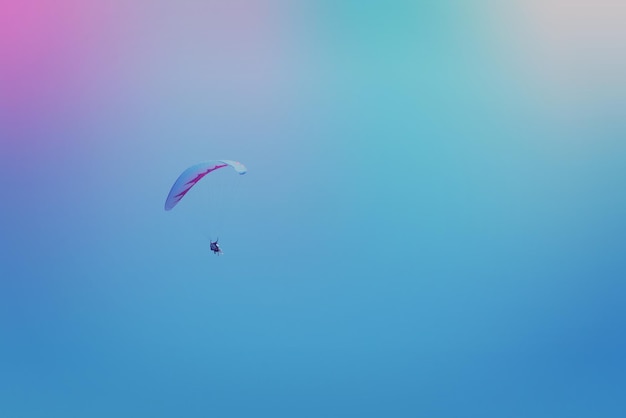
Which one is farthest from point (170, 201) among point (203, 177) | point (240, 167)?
point (240, 167)

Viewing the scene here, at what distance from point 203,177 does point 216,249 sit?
1600 millimetres

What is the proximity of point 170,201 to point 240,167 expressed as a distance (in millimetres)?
1453

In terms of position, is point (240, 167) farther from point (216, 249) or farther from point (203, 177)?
point (216, 249)

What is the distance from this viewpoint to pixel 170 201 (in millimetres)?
11016

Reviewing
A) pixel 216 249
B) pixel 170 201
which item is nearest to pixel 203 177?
pixel 170 201

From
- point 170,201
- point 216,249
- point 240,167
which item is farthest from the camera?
point 216,249

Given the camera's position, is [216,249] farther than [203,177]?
Yes

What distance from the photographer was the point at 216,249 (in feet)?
40.0

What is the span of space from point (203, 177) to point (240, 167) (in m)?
1.08

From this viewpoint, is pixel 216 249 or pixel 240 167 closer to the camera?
pixel 240 167

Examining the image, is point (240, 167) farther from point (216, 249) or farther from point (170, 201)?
point (216, 249)

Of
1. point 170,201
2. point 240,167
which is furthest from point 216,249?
point 240,167

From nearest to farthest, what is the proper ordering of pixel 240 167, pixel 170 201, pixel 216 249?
pixel 240 167 → pixel 170 201 → pixel 216 249

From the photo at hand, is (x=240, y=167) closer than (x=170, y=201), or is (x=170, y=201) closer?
(x=240, y=167)
